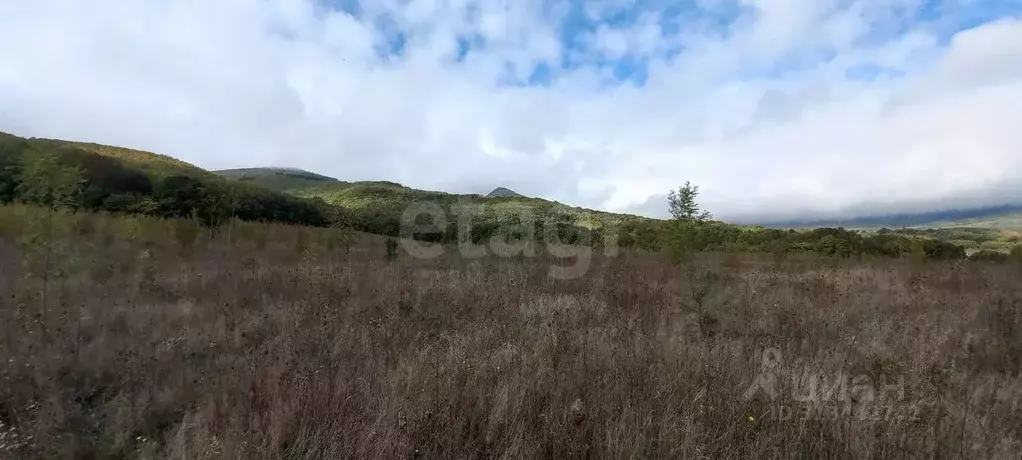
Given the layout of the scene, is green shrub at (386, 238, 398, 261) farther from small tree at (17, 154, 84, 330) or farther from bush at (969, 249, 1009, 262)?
bush at (969, 249, 1009, 262)

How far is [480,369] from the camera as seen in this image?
314 centimetres

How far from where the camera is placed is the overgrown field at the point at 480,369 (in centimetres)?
234

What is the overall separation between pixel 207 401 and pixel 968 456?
176 inches

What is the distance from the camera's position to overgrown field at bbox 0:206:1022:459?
7.67 ft

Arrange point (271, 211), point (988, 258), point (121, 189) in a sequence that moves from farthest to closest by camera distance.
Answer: point (271, 211) < point (121, 189) < point (988, 258)

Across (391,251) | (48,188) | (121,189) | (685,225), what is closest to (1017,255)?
(685,225)

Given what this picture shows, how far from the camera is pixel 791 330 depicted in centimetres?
495

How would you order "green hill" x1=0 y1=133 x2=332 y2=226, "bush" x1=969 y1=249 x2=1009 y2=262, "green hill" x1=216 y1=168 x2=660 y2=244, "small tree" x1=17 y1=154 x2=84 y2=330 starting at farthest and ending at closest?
"green hill" x1=216 y1=168 x2=660 y2=244
"bush" x1=969 y1=249 x2=1009 y2=262
"green hill" x1=0 y1=133 x2=332 y2=226
"small tree" x1=17 y1=154 x2=84 y2=330

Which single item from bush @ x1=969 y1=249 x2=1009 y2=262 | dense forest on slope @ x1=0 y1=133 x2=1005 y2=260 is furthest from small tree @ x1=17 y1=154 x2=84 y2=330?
bush @ x1=969 y1=249 x2=1009 y2=262

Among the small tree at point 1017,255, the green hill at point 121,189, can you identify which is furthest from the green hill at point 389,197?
the small tree at point 1017,255

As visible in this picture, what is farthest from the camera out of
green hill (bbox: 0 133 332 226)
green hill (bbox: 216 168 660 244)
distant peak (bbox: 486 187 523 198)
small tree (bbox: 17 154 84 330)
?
distant peak (bbox: 486 187 523 198)

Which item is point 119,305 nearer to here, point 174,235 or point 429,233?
point 174,235

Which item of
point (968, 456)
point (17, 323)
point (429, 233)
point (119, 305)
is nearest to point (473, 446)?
point (968, 456)

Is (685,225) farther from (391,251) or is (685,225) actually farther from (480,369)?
(391,251)
